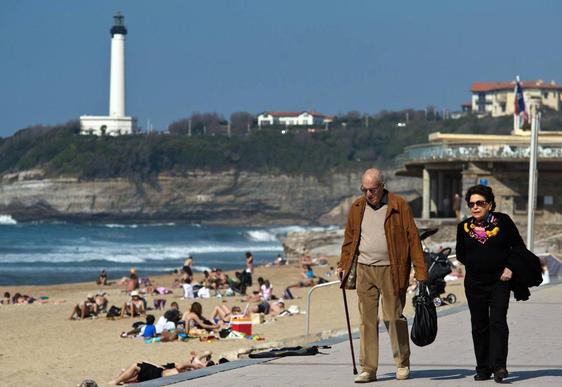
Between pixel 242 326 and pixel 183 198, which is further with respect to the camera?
pixel 183 198

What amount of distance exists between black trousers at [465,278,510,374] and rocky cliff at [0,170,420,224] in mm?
150804

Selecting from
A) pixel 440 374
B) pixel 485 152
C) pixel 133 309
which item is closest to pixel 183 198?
pixel 485 152

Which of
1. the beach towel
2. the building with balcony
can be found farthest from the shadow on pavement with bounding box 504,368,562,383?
the building with balcony

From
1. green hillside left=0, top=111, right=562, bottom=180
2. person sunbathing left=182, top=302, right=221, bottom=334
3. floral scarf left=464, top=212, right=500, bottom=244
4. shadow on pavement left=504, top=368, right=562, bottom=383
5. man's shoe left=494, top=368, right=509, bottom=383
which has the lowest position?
person sunbathing left=182, top=302, right=221, bottom=334

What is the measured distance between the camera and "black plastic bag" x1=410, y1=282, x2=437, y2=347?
31.1ft

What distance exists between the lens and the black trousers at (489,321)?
9367 millimetres

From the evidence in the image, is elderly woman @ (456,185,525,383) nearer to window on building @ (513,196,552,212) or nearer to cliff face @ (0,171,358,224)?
window on building @ (513,196,552,212)

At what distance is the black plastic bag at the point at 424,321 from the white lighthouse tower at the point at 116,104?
155m

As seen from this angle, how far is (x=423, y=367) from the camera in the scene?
34.9ft

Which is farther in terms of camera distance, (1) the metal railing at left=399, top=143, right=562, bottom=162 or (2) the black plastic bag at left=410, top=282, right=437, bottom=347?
(1) the metal railing at left=399, top=143, right=562, bottom=162

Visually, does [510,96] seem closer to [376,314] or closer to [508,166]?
[508,166]

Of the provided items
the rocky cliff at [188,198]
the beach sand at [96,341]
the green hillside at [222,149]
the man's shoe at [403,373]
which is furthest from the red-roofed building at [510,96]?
the man's shoe at [403,373]

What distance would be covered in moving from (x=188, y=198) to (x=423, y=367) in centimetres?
15725

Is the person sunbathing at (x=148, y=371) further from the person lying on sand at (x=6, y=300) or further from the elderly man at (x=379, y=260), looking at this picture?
the person lying on sand at (x=6, y=300)
